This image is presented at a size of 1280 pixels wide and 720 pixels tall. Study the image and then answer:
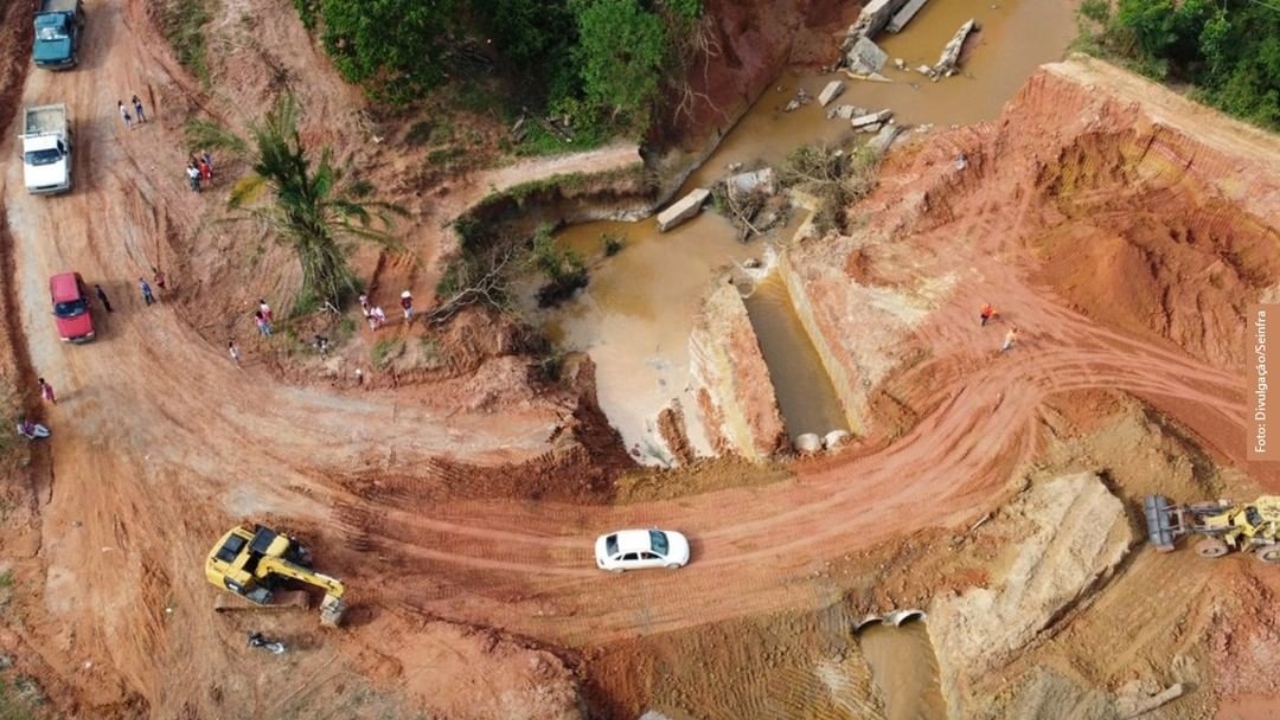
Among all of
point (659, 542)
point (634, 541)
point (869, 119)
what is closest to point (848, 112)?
point (869, 119)

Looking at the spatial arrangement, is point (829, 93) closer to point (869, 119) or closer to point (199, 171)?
point (869, 119)

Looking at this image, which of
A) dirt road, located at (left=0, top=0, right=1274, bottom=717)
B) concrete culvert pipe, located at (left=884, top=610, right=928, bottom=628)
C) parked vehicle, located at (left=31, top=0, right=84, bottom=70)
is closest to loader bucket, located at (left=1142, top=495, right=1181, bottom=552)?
dirt road, located at (left=0, top=0, right=1274, bottom=717)

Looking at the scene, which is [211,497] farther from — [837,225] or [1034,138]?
[1034,138]

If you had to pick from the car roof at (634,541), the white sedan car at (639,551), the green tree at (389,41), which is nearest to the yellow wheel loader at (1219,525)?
the white sedan car at (639,551)

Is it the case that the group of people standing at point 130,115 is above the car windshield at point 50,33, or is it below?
below

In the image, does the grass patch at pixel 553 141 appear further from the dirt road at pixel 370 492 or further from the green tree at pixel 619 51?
the dirt road at pixel 370 492

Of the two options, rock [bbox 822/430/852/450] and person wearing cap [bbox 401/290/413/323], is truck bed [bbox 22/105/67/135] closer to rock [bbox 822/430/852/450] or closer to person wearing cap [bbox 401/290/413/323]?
person wearing cap [bbox 401/290/413/323]
